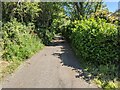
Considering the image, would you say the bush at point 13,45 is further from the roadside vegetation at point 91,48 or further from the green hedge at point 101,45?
the green hedge at point 101,45

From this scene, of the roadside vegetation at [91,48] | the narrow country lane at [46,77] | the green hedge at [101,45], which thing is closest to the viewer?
the narrow country lane at [46,77]

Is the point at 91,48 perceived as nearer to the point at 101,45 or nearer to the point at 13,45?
the point at 101,45

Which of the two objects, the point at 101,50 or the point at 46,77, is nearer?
A: the point at 46,77

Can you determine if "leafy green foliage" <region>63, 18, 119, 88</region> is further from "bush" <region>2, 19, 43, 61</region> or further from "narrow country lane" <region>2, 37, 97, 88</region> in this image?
"bush" <region>2, 19, 43, 61</region>

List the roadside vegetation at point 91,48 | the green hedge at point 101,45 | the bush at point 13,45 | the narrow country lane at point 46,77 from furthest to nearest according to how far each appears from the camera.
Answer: the bush at point 13,45 < the green hedge at point 101,45 < the roadside vegetation at point 91,48 < the narrow country lane at point 46,77

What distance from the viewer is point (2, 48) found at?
12727 mm

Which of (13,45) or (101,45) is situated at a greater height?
(101,45)

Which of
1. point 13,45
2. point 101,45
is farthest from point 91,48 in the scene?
point 13,45

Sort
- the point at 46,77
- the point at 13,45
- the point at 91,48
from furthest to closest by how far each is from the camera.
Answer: the point at 13,45 → the point at 91,48 → the point at 46,77

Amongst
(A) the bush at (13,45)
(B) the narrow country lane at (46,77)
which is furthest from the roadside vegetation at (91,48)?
(B) the narrow country lane at (46,77)

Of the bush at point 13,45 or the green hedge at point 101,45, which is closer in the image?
the green hedge at point 101,45

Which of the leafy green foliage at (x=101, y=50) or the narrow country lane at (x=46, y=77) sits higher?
the leafy green foliage at (x=101, y=50)

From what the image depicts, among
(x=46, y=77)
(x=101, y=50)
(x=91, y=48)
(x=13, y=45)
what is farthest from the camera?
(x=13, y=45)

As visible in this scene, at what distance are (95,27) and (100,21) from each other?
767 millimetres
